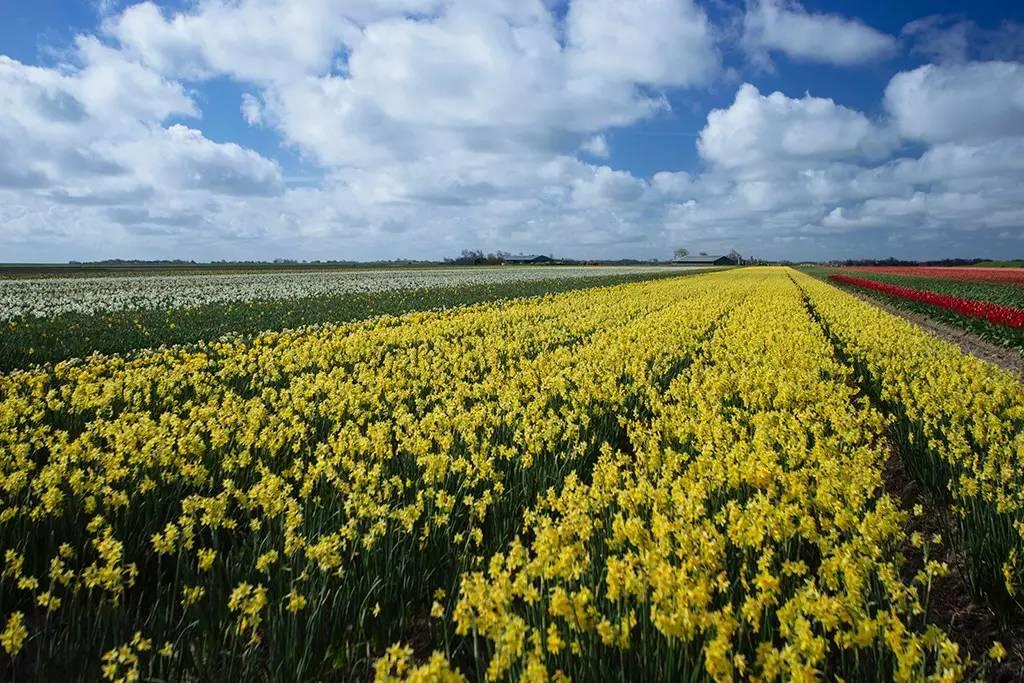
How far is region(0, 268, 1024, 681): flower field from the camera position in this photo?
108 inches

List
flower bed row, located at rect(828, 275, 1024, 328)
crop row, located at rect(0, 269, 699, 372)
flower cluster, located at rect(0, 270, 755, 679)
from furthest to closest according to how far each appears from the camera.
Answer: flower bed row, located at rect(828, 275, 1024, 328) → crop row, located at rect(0, 269, 699, 372) → flower cluster, located at rect(0, 270, 755, 679)

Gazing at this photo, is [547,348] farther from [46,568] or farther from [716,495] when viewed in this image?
[46,568]

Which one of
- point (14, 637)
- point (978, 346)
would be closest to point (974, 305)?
point (978, 346)

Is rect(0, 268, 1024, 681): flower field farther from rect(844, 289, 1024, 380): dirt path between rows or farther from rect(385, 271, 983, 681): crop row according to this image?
rect(844, 289, 1024, 380): dirt path between rows

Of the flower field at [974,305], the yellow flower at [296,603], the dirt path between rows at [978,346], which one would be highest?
the yellow flower at [296,603]

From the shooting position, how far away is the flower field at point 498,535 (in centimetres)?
276

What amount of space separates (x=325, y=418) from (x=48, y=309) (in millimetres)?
21215

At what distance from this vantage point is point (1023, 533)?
3.64m

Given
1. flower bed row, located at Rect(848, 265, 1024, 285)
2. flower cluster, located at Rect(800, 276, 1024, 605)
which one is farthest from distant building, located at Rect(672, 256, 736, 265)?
flower cluster, located at Rect(800, 276, 1024, 605)

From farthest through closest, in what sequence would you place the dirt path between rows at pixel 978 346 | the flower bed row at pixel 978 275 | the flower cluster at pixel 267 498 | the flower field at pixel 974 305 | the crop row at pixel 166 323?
1. the flower bed row at pixel 978 275
2. the flower field at pixel 974 305
3. the dirt path between rows at pixel 978 346
4. the crop row at pixel 166 323
5. the flower cluster at pixel 267 498

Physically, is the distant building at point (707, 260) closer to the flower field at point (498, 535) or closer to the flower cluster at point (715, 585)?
the flower field at point (498, 535)

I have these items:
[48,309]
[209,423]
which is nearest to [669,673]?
[209,423]

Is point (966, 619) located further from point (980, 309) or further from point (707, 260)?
point (707, 260)

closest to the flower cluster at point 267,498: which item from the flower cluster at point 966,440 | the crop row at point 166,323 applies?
the flower cluster at point 966,440
